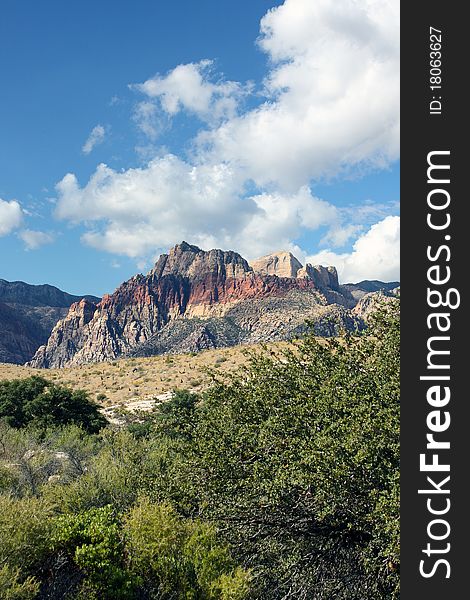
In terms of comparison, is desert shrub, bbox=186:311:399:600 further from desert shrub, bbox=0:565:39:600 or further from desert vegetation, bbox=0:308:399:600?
desert shrub, bbox=0:565:39:600

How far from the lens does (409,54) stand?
8211 millimetres

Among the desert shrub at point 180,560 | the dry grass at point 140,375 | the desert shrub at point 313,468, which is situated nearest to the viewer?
the desert shrub at point 313,468

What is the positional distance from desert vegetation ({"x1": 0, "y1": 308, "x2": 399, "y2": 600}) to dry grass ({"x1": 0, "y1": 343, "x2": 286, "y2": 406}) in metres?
36.0

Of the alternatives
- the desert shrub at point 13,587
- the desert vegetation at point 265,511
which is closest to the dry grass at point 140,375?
the desert vegetation at point 265,511

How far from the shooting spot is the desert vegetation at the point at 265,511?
40.8 ft

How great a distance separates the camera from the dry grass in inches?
2260

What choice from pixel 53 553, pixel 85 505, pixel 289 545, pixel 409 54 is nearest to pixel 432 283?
pixel 409 54

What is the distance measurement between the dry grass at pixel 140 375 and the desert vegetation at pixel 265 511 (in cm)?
3601

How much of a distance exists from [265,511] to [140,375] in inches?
2070

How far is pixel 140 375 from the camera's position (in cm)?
6562

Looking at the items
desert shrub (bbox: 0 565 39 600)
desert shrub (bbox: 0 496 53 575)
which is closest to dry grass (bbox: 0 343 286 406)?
desert shrub (bbox: 0 496 53 575)

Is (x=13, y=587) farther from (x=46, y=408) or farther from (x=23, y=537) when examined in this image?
(x=46, y=408)

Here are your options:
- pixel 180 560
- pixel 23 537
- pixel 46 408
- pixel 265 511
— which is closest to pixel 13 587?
pixel 23 537

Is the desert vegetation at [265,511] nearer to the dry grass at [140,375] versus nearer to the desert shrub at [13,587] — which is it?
the desert shrub at [13,587]
